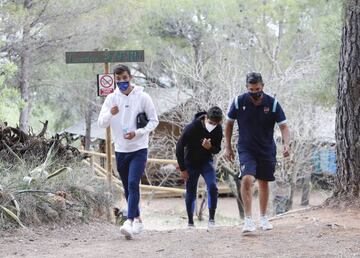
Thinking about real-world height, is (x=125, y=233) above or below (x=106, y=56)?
below

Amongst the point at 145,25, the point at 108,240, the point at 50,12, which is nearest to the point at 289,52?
the point at 145,25

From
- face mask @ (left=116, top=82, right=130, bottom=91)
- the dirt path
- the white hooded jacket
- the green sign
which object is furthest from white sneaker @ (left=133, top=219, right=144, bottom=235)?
the green sign

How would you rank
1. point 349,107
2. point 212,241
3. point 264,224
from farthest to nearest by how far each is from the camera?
point 349,107 → point 264,224 → point 212,241

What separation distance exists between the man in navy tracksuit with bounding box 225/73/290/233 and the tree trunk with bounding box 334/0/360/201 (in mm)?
1346

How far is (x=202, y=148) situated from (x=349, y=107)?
5.89ft

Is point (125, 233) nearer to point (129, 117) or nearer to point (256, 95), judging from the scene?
point (129, 117)

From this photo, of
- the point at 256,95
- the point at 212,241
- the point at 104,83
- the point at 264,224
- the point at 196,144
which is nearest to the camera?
the point at 212,241

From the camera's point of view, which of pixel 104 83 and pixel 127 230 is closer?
pixel 127 230

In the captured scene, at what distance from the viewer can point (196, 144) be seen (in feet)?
25.2

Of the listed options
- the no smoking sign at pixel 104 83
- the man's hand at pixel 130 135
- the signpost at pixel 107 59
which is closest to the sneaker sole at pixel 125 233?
the man's hand at pixel 130 135

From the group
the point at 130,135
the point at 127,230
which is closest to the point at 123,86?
the point at 130,135

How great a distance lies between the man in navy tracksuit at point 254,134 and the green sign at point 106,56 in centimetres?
311

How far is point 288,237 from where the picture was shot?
6297 millimetres

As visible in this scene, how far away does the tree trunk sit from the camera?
294 inches
